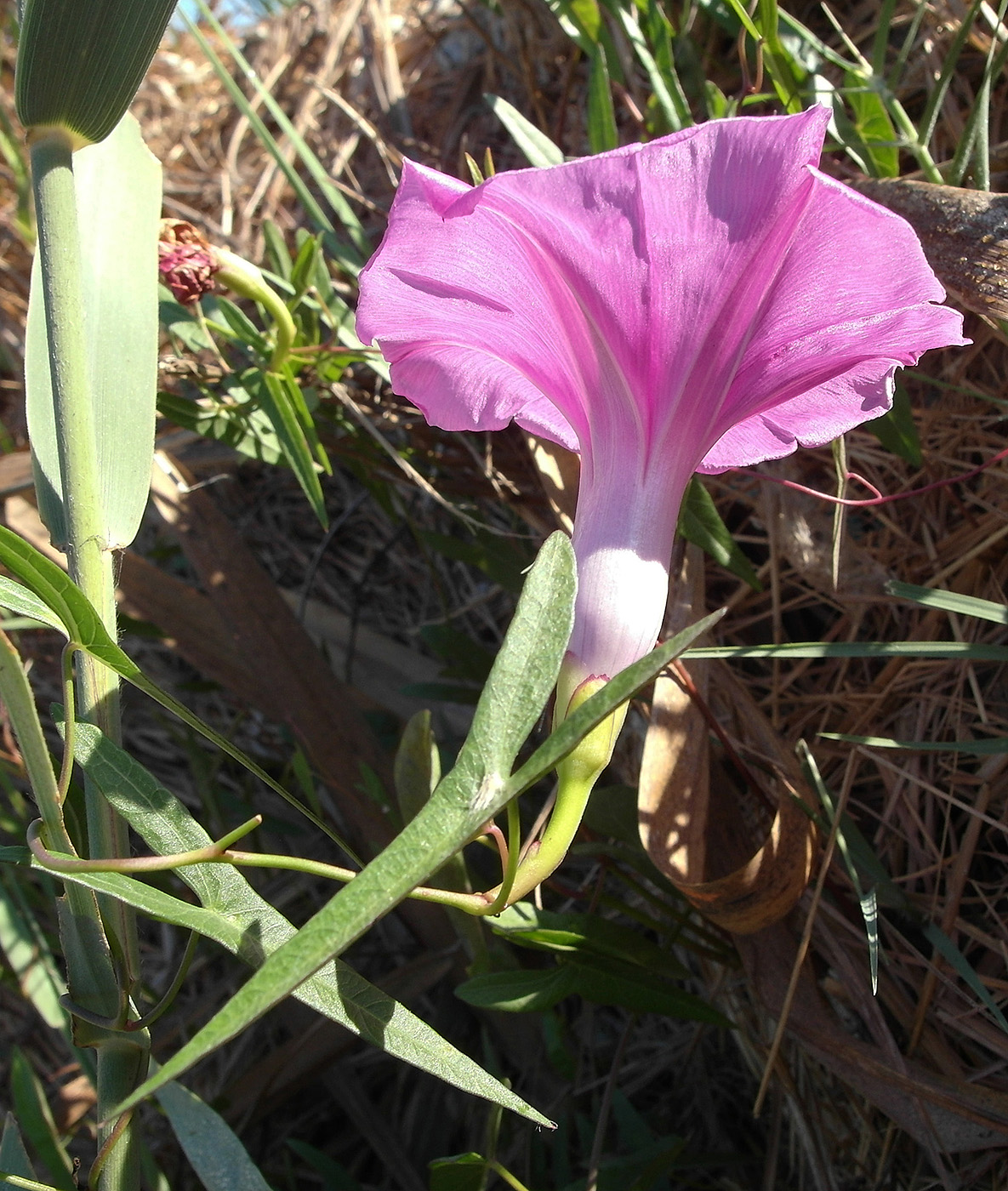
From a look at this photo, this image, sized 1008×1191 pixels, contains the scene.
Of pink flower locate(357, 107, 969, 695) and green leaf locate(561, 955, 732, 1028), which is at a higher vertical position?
pink flower locate(357, 107, 969, 695)

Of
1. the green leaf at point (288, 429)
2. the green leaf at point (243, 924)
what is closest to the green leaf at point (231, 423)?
the green leaf at point (288, 429)

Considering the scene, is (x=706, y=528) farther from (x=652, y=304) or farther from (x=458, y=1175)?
(x=458, y=1175)

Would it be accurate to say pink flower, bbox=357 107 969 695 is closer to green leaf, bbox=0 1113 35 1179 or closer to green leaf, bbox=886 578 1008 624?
green leaf, bbox=886 578 1008 624

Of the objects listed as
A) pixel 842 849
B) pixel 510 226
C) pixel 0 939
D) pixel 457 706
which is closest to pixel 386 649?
pixel 457 706

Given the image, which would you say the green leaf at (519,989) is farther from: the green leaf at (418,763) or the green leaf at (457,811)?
the green leaf at (457,811)

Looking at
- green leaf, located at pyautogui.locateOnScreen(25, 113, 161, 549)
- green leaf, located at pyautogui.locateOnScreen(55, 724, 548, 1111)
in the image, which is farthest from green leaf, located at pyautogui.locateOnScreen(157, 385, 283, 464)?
green leaf, located at pyautogui.locateOnScreen(55, 724, 548, 1111)

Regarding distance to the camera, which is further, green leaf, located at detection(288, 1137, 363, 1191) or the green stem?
green leaf, located at detection(288, 1137, 363, 1191)
